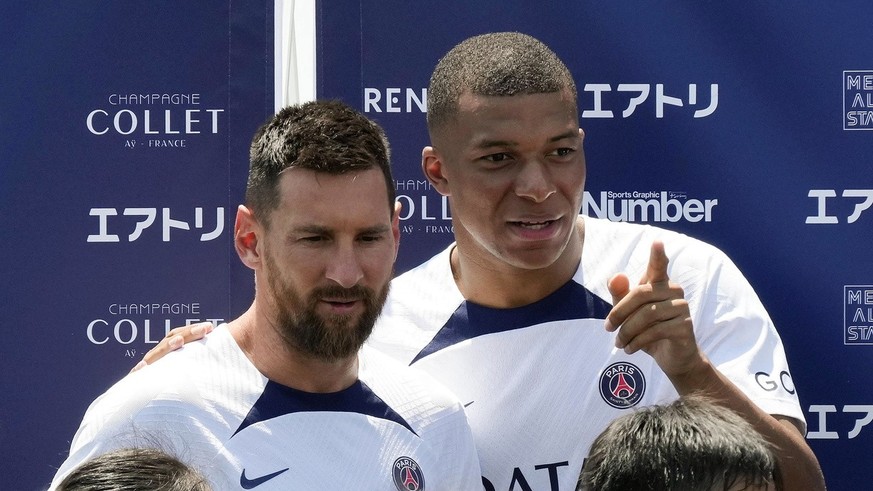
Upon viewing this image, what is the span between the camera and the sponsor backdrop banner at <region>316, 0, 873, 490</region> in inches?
127

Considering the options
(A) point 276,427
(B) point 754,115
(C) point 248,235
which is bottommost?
(A) point 276,427

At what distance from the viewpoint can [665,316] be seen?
205 centimetres

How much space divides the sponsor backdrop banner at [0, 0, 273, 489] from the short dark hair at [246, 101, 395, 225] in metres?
0.96

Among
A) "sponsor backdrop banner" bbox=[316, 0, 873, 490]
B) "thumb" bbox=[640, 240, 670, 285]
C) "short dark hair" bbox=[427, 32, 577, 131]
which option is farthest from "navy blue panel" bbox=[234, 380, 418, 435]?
"sponsor backdrop banner" bbox=[316, 0, 873, 490]

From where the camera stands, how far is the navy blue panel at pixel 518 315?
8.32ft

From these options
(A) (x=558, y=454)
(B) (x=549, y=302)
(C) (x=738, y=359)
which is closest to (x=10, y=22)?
(B) (x=549, y=302)

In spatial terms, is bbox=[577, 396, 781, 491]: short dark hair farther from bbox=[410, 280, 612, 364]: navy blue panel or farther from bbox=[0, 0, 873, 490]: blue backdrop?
bbox=[0, 0, 873, 490]: blue backdrop

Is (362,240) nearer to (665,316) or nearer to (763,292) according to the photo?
(665,316)

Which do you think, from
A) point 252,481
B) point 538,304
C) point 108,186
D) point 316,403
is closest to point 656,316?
point 538,304

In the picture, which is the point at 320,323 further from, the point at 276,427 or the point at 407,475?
the point at 407,475

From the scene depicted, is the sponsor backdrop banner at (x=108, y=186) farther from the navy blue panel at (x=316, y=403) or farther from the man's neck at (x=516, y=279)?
the navy blue panel at (x=316, y=403)

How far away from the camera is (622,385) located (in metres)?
2.43


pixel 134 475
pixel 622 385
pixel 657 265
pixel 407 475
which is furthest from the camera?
pixel 622 385

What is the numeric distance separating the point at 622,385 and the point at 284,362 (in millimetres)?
723
